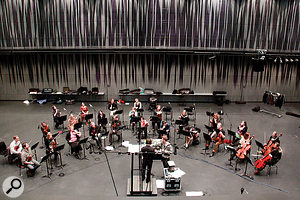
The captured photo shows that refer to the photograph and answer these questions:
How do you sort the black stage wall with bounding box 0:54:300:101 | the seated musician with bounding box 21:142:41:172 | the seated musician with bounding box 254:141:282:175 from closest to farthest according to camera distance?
1. the seated musician with bounding box 21:142:41:172
2. the seated musician with bounding box 254:141:282:175
3. the black stage wall with bounding box 0:54:300:101

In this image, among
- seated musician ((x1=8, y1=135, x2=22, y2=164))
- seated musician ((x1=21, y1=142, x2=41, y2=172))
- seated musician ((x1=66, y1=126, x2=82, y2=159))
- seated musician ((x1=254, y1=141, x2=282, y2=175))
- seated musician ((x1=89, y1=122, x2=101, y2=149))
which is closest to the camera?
seated musician ((x1=21, y1=142, x2=41, y2=172))

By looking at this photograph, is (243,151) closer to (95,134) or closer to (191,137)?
(191,137)

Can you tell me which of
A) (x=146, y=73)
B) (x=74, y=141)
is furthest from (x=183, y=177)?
(x=146, y=73)

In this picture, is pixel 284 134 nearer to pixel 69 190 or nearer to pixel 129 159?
pixel 129 159

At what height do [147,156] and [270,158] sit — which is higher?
[147,156]

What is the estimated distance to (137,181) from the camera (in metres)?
7.32

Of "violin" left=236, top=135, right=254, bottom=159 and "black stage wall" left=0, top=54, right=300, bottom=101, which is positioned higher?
"black stage wall" left=0, top=54, right=300, bottom=101

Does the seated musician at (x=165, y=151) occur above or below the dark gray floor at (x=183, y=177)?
above

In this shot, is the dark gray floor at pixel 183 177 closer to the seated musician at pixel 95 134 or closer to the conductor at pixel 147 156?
the seated musician at pixel 95 134

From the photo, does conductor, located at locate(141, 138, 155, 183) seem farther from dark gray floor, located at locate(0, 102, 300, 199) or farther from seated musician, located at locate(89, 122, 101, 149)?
seated musician, located at locate(89, 122, 101, 149)

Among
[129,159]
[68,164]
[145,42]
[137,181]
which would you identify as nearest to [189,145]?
[129,159]

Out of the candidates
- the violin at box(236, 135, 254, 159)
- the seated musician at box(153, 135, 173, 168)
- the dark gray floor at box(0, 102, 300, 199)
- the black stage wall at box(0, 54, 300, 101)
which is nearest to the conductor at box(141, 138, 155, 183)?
the seated musician at box(153, 135, 173, 168)

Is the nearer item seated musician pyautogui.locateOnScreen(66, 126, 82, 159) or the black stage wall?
seated musician pyautogui.locateOnScreen(66, 126, 82, 159)

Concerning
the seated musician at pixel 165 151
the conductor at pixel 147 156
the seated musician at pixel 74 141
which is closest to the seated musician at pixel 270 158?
the seated musician at pixel 165 151
